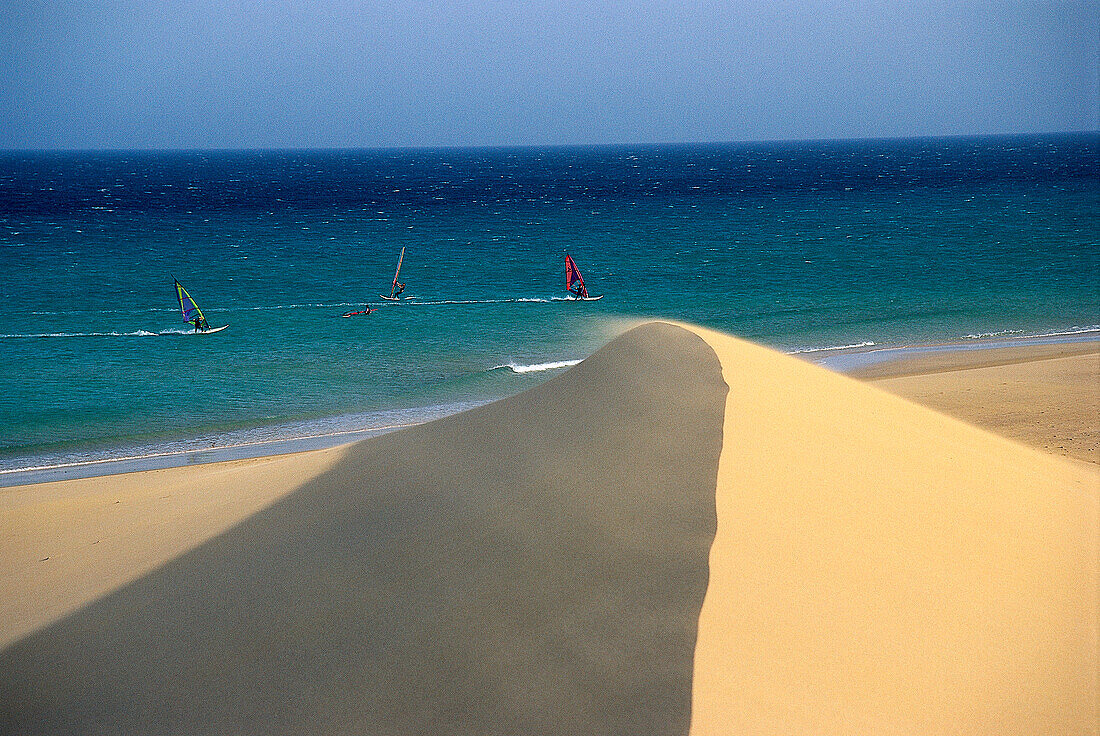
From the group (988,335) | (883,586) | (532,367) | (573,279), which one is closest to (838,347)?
(988,335)

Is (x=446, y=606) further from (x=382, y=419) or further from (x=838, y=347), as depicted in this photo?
(x=838, y=347)

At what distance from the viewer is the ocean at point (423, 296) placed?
1933 cm

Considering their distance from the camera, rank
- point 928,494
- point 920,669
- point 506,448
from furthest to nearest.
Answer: point 506,448, point 928,494, point 920,669

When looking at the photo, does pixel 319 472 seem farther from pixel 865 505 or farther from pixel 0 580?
pixel 865 505

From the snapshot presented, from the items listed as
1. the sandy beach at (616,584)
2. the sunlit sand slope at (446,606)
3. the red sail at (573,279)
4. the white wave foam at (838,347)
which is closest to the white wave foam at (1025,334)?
the white wave foam at (838,347)

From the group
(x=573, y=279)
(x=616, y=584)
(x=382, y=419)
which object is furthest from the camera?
(x=573, y=279)

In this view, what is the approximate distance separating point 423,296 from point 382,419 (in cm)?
1828

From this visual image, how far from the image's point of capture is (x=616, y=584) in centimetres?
577

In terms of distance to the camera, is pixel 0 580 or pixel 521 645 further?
pixel 0 580

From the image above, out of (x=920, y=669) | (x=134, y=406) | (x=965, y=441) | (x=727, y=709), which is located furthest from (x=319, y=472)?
(x=134, y=406)

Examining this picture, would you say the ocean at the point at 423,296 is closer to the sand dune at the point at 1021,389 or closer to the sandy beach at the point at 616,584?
the sand dune at the point at 1021,389

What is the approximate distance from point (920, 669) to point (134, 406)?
18.1m

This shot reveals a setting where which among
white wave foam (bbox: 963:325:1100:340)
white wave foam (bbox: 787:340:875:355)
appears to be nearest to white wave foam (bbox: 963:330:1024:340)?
white wave foam (bbox: 963:325:1100:340)

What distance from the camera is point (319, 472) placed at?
28.6 feet
